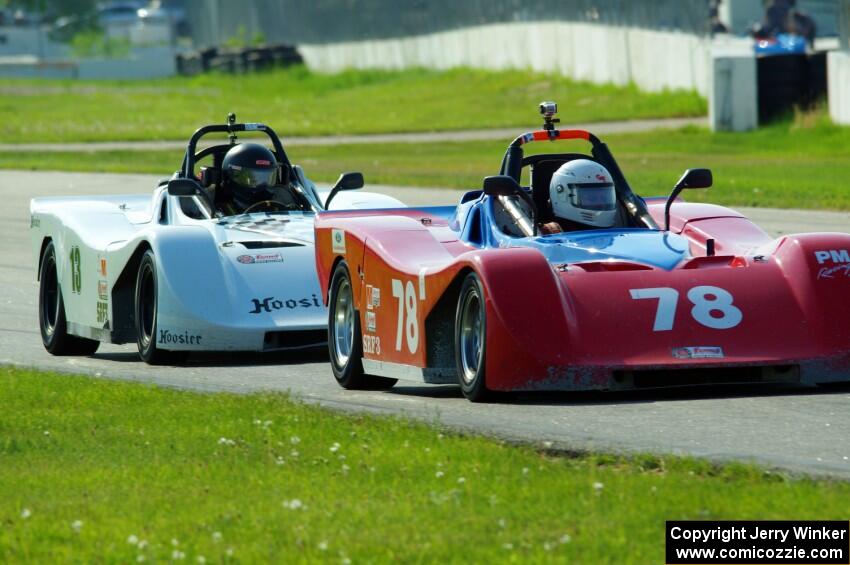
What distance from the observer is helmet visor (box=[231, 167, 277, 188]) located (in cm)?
1331

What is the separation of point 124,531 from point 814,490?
2.44m

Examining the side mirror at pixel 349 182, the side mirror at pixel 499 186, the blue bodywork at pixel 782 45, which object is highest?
the side mirror at pixel 499 186

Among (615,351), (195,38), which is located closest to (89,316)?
(615,351)

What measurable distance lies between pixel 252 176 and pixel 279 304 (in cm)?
204

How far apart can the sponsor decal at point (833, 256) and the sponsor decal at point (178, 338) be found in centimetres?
417

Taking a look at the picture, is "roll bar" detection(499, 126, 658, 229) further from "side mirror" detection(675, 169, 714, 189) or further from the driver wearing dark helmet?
the driver wearing dark helmet

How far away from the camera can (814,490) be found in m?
6.31

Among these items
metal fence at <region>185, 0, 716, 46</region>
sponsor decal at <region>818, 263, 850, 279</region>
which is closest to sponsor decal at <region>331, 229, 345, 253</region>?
sponsor decal at <region>818, 263, 850, 279</region>

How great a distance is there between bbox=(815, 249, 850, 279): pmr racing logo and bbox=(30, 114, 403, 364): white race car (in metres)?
3.54

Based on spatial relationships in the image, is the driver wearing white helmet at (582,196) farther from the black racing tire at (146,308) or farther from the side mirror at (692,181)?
the black racing tire at (146,308)

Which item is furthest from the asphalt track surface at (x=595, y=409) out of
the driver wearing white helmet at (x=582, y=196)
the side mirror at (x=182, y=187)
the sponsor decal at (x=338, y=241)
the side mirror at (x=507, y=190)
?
the driver wearing white helmet at (x=582, y=196)

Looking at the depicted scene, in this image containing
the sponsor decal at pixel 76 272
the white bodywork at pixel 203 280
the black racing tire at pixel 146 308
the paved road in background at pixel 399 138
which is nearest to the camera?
the white bodywork at pixel 203 280

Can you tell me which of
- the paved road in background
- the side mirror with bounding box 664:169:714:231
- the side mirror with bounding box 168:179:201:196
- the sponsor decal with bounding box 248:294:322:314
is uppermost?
the side mirror with bounding box 664:169:714:231

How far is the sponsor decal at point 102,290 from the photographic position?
12.4m
